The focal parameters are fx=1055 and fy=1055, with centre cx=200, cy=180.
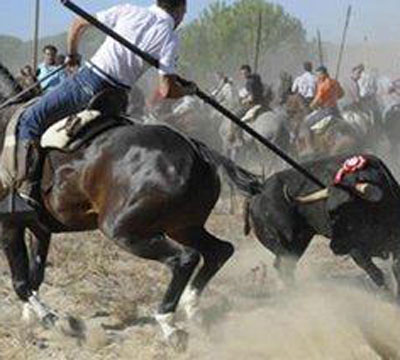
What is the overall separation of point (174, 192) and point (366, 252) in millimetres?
2390

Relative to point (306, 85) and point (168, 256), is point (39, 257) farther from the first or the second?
point (306, 85)

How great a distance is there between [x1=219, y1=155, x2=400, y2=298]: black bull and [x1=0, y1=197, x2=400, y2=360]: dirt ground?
33 centimetres

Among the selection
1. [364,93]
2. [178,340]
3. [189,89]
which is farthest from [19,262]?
[364,93]

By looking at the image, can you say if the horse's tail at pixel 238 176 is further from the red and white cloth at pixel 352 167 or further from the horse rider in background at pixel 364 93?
the horse rider in background at pixel 364 93

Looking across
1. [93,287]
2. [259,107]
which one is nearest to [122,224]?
[93,287]

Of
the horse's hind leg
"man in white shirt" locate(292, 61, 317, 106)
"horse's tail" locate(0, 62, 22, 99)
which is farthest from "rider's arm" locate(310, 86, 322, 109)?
the horse's hind leg

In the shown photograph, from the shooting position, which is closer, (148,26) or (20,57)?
(148,26)

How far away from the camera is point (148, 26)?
7473 millimetres

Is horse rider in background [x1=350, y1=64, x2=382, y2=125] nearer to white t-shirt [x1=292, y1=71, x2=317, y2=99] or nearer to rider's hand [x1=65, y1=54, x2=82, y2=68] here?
white t-shirt [x1=292, y1=71, x2=317, y2=99]

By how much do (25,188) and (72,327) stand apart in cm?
110

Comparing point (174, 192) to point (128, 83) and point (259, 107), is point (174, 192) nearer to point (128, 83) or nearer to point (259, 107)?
point (128, 83)

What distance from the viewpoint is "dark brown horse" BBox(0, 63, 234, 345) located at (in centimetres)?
740

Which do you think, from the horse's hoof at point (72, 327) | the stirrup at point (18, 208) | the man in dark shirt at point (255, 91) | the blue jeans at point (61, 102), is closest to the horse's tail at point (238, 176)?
the blue jeans at point (61, 102)

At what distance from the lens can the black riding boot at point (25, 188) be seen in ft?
25.6
